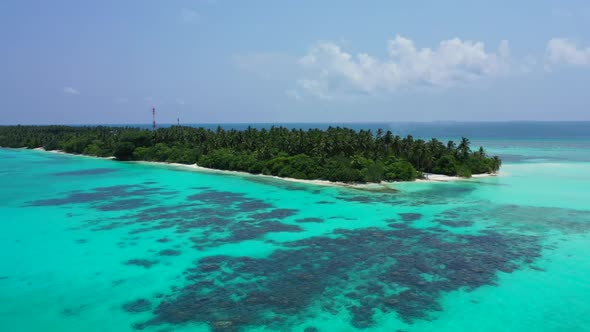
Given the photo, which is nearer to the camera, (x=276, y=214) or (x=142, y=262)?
(x=142, y=262)

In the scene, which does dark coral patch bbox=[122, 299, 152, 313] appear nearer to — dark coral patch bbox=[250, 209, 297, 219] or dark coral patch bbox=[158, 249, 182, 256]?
dark coral patch bbox=[158, 249, 182, 256]

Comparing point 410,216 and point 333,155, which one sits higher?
point 333,155

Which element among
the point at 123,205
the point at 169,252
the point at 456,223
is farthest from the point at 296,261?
the point at 123,205

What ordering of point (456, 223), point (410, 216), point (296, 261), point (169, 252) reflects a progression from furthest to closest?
point (410, 216) → point (456, 223) → point (169, 252) → point (296, 261)

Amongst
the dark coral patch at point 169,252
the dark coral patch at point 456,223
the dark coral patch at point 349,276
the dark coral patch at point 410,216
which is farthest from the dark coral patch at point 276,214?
the dark coral patch at point 456,223

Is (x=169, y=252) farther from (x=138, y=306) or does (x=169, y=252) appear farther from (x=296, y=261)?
(x=296, y=261)

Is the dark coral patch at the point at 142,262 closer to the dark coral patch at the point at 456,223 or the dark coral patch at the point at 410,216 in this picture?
the dark coral patch at the point at 410,216

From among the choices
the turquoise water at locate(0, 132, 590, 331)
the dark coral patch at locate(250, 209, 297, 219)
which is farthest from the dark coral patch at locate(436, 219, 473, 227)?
the dark coral patch at locate(250, 209, 297, 219)

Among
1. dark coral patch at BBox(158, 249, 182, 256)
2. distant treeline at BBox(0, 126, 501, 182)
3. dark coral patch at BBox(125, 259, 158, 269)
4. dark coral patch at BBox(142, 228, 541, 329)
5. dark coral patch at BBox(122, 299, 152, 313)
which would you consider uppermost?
distant treeline at BBox(0, 126, 501, 182)
